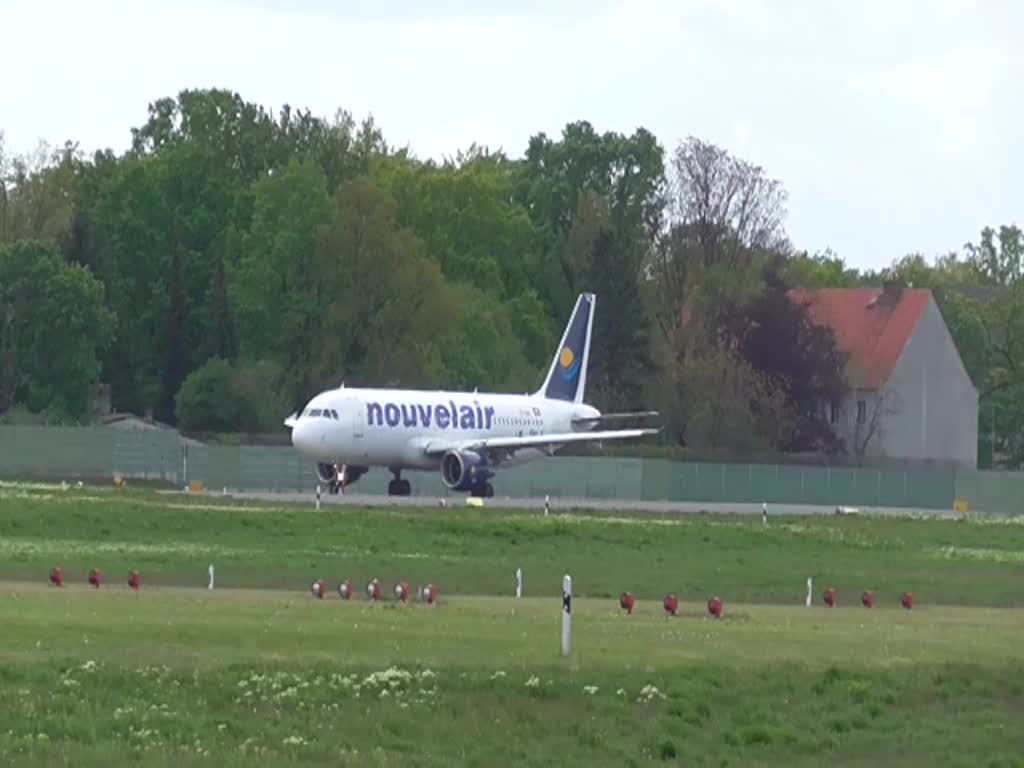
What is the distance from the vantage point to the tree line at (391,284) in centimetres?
10944

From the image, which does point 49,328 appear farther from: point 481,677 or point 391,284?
point 481,677

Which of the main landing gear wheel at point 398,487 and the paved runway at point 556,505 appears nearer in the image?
the paved runway at point 556,505

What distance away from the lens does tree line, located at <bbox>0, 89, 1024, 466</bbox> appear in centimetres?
10944

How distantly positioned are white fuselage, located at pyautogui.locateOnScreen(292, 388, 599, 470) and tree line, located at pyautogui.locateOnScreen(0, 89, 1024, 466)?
19.1 meters

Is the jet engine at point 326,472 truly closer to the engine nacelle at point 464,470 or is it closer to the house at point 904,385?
the engine nacelle at point 464,470

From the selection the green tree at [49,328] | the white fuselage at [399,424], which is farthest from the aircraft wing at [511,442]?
the green tree at [49,328]

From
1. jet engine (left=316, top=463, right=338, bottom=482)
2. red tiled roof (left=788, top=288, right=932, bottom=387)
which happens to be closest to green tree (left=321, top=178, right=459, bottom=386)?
red tiled roof (left=788, top=288, right=932, bottom=387)

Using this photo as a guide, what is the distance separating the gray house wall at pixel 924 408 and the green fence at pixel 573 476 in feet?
86.1

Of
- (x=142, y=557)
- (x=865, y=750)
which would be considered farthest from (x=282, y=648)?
(x=142, y=557)

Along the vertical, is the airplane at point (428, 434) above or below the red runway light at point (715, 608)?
above

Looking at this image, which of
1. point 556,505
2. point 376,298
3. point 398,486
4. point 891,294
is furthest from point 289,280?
point 556,505

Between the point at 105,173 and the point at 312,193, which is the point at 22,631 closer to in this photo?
the point at 312,193

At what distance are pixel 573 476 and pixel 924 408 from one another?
124ft

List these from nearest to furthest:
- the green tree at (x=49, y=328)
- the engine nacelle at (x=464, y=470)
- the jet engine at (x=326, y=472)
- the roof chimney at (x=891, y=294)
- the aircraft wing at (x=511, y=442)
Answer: the engine nacelle at (x=464, y=470) < the aircraft wing at (x=511, y=442) < the jet engine at (x=326, y=472) < the green tree at (x=49, y=328) < the roof chimney at (x=891, y=294)
